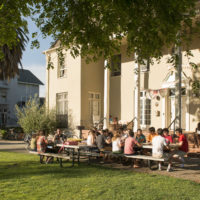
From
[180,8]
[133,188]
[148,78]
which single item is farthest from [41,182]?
[148,78]

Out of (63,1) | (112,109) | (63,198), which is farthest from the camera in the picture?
(112,109)

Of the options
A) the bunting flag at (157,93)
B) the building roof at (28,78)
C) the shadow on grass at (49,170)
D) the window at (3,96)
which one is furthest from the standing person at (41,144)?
the building roof at (28,78)

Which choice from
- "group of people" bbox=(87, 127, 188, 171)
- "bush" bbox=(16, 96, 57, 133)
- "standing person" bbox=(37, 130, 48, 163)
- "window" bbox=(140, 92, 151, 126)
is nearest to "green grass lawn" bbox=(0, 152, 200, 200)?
"group of people" bbox=(87, 127, 188, 171)

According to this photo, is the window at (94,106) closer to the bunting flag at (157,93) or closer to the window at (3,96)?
the bunting flag at (157,93)

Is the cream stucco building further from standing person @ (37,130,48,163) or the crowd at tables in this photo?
standing person @ (37,130,48,163)

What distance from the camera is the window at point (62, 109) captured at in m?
22.7

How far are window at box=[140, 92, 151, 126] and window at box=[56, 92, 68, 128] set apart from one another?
604 centimetres

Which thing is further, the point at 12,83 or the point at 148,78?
the point at 12,83

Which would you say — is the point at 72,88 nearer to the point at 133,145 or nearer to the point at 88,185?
the point at 133,145

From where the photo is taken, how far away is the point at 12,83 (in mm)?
42062

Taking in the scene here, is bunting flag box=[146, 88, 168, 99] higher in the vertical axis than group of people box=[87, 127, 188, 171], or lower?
higher

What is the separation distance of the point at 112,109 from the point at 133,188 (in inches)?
582

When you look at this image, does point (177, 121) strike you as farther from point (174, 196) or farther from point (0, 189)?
point (0, 189)

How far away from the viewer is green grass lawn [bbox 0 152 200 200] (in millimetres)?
6315
